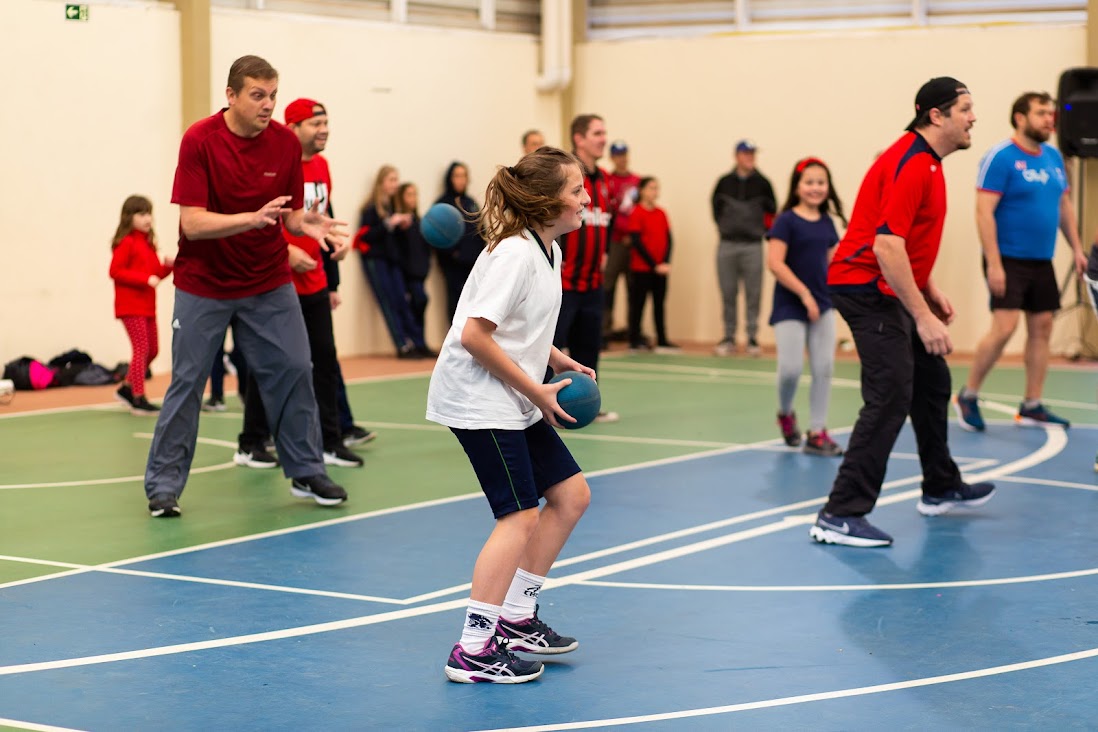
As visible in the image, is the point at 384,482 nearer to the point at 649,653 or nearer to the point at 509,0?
the point at 649,653

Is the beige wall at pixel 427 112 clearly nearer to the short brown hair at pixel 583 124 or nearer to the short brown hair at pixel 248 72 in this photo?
the short brown hair at pixel 583 124

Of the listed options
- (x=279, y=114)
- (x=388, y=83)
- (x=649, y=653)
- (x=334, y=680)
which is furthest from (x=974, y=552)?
(x=388, y=83)

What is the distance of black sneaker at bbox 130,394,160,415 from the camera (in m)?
11.7

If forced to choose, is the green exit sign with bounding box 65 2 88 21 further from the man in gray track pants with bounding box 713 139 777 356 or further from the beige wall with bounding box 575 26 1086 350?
the man in gray track pants with bounding box 713 139 777 356

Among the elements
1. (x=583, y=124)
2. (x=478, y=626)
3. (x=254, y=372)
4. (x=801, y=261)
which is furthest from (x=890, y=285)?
(x=583, y=124)

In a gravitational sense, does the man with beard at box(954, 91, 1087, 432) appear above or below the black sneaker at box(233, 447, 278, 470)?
above

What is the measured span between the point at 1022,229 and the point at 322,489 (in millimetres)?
5103

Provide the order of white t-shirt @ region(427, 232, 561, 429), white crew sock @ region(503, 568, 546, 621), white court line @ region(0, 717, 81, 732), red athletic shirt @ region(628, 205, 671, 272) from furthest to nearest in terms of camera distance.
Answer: red athletic shirt @ region(628, 205, 671, 272), white crew sock @ region(503, 568, 546, 621), white t-shirt @ region(427, 232, 561, 429), white court line @ region(0, 717, 81, 732)

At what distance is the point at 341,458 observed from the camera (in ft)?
30.5

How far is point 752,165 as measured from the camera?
16.9m

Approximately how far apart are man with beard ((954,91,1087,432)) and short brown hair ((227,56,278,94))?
16.4ft

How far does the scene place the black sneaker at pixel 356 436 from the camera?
10117 mm

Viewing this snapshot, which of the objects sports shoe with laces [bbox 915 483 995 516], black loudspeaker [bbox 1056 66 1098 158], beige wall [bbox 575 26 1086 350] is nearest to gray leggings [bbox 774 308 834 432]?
sports shoe with laces [bbox 915 483 995 516]

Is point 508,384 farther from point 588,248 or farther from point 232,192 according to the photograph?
point 588,248
